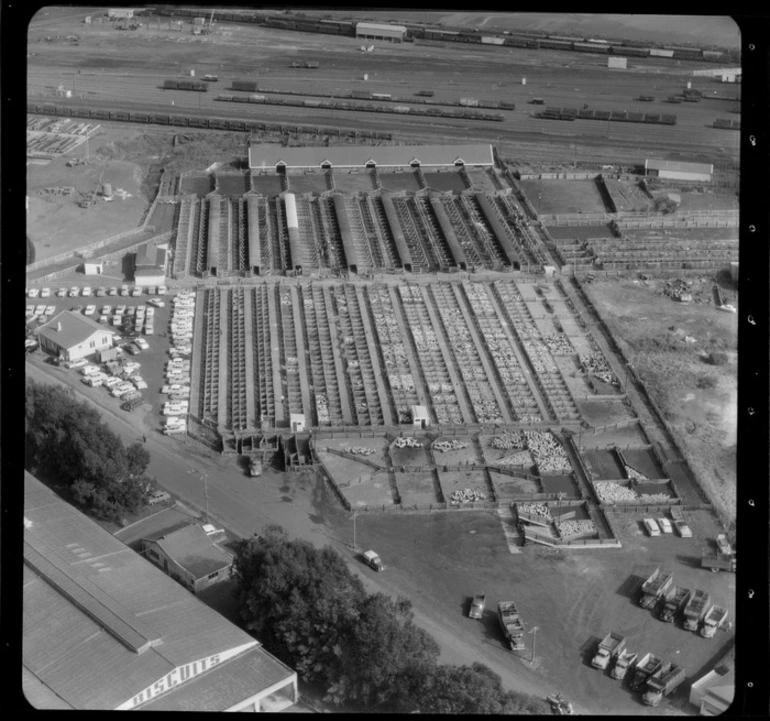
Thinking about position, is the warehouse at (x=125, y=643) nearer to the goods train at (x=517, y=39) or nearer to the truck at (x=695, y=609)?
the truck at (x=695, y=609)

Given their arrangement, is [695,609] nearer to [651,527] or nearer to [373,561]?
[651,527]

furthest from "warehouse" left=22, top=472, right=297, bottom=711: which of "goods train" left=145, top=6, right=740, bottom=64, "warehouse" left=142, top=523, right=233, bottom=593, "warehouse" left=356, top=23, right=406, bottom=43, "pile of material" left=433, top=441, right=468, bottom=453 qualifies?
"goods train" left=145, top=6, right=740, bottom=64

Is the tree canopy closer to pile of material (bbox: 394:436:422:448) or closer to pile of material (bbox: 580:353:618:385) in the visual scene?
pile of material (bbox: 394:436:422:448)

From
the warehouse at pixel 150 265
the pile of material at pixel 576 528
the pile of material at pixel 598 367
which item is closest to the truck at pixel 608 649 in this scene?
the pile of material at pixel 576 528

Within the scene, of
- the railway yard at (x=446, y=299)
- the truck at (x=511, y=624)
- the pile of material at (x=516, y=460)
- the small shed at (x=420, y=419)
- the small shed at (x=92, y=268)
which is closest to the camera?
the truck at (x=511, y=624)

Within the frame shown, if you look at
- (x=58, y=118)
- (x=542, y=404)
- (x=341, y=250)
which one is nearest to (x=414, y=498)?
(x=542, y=404)

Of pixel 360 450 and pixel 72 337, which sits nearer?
pixel 360 450

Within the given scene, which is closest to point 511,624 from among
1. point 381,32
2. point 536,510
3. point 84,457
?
point 536,510
